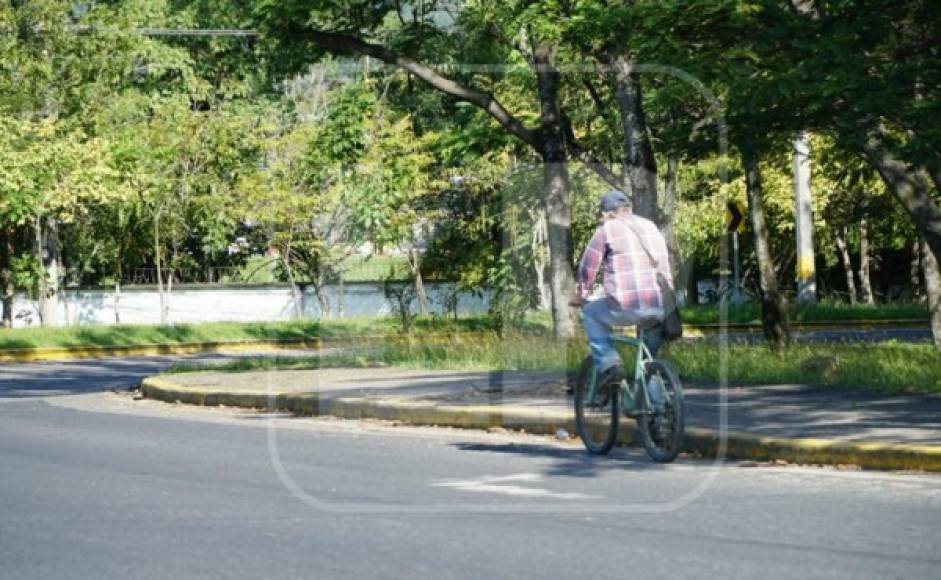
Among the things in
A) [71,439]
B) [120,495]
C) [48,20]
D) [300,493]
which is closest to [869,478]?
[300,493]

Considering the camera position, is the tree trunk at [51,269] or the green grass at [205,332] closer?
the green grass at [205,332]

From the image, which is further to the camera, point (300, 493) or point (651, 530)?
point (300, 493)

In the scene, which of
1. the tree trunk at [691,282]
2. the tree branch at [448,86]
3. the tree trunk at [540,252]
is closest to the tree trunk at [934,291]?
the tree branch at [448,86]

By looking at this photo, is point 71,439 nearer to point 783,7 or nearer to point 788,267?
point 783,7

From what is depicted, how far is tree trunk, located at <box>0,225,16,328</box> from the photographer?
1829 inches

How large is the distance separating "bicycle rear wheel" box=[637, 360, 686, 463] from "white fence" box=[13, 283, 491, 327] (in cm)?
3903

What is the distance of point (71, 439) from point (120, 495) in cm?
446

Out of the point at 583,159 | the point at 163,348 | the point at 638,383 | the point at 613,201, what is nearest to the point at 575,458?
the point at 638,383

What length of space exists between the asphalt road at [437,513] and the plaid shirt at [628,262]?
3.80 ft

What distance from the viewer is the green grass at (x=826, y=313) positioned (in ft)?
127

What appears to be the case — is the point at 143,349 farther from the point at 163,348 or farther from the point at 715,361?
the point at 715,361

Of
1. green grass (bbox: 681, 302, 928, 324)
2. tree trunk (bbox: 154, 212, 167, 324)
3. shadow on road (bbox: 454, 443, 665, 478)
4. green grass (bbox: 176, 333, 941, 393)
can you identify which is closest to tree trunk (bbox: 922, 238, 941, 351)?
green grass (bbox: 176, 333, 941, 393)

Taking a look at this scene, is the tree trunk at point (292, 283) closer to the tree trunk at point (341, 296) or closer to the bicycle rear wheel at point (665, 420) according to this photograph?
the tree trunk at point (341, 296)

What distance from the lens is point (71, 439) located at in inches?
572
